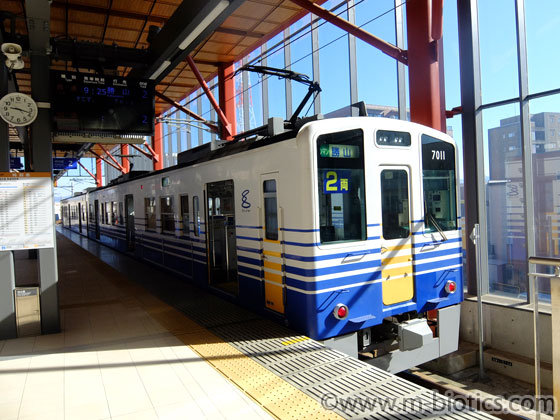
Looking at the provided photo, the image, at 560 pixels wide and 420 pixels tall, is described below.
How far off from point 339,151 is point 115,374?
315cm

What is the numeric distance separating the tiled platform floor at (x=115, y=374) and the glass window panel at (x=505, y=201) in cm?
588

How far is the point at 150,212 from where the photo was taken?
1004 centimetres

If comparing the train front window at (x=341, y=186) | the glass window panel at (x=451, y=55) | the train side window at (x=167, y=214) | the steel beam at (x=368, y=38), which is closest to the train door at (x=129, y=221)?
the train side window at (x=167, y=214)

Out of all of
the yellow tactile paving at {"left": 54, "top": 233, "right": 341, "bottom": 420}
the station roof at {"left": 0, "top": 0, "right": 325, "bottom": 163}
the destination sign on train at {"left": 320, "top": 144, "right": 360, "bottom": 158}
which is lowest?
the yellow tactile paving at {"left": 54, "top": 233, "right": 341, "bottom": 420}

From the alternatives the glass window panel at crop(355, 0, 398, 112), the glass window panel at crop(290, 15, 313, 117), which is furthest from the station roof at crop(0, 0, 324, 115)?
the glass window panel at crop(355, 0, 398, 112)

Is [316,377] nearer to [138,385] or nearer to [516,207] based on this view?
[138,385]

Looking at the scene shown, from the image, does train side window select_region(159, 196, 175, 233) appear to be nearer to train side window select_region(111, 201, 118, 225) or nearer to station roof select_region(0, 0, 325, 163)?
station roof select_region(0, 0, 325, 163)

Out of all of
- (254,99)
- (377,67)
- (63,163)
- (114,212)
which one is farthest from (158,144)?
(377,67)

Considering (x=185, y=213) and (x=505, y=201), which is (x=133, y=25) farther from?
(x=505, y=201)

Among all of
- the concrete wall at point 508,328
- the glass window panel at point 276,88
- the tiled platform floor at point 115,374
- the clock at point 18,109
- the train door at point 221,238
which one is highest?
the glass window panel at point 276,88

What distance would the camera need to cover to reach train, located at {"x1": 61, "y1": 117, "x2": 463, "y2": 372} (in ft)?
14.1

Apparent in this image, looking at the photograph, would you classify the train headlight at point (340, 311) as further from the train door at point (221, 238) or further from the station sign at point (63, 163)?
the station sign at point (63, 163)

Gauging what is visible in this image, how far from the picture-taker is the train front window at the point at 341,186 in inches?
170

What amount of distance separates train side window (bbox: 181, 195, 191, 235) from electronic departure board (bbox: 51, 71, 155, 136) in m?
1.43
